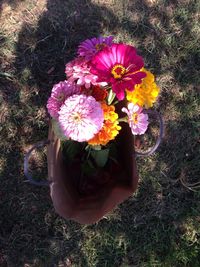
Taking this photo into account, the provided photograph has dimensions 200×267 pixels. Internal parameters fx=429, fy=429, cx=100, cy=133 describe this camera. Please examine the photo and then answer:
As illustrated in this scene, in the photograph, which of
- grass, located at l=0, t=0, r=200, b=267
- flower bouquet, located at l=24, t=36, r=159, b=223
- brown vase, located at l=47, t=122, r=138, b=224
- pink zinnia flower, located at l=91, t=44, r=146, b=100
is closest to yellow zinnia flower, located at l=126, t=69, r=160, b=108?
flower bouquet, located at l=24, t=36, r=159, b=223

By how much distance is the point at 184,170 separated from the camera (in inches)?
91.0

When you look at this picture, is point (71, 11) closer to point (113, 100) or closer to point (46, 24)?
point (46, 24)

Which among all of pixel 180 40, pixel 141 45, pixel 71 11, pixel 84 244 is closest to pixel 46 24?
pixel 71 11

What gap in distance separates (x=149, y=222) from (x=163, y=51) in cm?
94

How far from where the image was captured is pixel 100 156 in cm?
177

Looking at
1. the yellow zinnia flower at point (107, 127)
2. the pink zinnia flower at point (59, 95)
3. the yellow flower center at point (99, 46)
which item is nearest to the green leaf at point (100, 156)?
the yellow zinnia flower at point (107, 127)

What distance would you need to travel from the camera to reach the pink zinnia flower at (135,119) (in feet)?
5.19

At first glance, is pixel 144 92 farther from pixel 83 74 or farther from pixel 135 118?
pixel 83 74

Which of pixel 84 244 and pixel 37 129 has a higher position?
pixel 37 129

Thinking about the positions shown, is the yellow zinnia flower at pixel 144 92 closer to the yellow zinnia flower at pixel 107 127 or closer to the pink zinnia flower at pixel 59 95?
the yellow zinnia flower at pixel 107 127

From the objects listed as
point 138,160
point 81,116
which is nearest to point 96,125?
point 81,116

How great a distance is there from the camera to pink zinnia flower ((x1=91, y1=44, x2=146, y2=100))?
4.63 ft

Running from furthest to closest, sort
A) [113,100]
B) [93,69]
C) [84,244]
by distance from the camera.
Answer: [84,244] < [113,100] < [93,69]

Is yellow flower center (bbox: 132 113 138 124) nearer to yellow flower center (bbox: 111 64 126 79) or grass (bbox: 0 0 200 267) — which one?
yellow flower center (bbox: 111 64 126 79)
